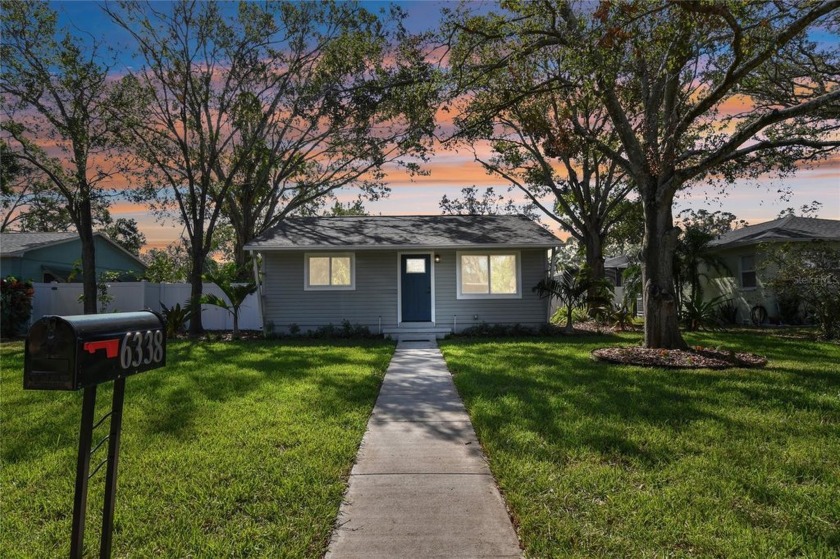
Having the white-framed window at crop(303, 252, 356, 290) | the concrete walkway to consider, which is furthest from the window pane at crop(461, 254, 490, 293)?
the concrete walkway

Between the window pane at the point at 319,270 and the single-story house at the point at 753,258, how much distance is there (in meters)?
11.9

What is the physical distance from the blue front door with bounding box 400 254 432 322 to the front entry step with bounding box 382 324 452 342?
300 mm

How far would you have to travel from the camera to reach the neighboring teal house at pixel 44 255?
20.0m

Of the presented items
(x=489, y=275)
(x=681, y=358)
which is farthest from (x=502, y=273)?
(x=681, y=358)

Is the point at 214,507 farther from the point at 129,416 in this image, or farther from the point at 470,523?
the point at 129,416

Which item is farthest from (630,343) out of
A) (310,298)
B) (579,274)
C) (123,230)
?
(123,230)

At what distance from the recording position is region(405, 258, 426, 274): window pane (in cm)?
1441

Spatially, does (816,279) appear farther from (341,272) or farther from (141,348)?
(141,348)

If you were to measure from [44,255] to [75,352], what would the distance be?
970 inches

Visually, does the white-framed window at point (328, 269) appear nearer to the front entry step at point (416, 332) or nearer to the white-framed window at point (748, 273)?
the front entry step at point (416, 332)

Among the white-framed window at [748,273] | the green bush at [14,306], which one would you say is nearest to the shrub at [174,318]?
the green bush at [14,306]

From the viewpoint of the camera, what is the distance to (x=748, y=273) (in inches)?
707

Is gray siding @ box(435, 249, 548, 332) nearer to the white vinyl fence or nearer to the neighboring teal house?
the white vinyl fence

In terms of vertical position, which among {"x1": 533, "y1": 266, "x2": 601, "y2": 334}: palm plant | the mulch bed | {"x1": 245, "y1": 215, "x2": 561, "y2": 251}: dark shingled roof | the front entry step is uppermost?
{"x1": 245, "y1": 215, "x2": 561, "y2": 251}: dark shingled roof
